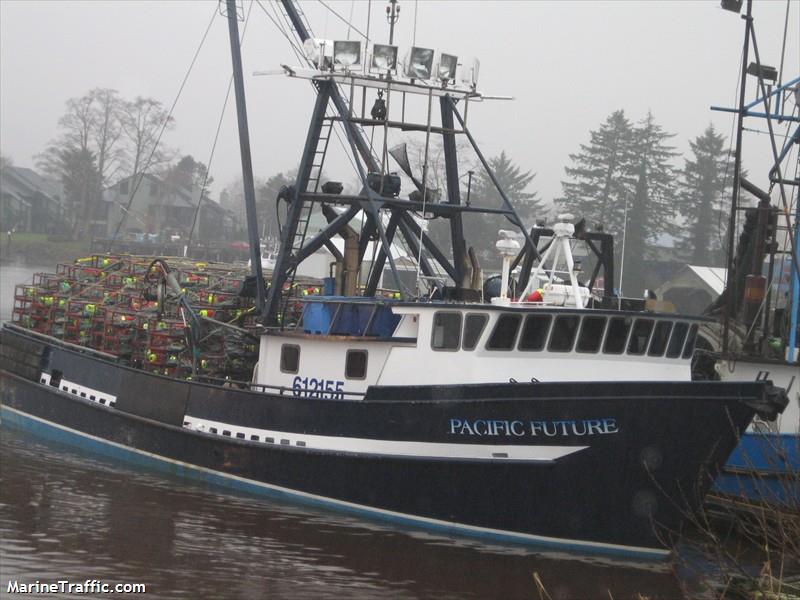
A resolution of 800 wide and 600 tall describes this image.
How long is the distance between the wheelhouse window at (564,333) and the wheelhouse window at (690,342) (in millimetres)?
1819

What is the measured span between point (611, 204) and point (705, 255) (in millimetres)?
5684

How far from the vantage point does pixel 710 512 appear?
655 inches

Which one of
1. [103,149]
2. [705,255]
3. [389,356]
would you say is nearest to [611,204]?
[705,255]

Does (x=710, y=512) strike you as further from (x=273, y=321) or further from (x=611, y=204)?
(x=611, y=204)

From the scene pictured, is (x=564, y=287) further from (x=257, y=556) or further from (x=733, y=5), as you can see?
(x=733, y=5)

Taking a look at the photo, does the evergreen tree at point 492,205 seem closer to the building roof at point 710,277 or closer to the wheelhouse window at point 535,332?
the building roof at point 710,277

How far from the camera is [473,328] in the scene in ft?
47.9

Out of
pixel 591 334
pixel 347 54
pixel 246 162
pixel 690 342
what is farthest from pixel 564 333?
pixel 246 162

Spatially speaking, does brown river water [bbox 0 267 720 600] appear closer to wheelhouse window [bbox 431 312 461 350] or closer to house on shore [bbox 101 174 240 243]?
wheelhouse window [bbox 431 312 461 350]

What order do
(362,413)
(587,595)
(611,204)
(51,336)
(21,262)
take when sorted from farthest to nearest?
1. (21,262)
2. (611,204)
3. (51,336)
4. (362,413)
5. (587,595)

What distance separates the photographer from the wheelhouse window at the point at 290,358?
54.5 feet

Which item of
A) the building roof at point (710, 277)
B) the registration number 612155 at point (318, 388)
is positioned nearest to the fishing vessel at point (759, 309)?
the registration number 612155 at point (318, 388)

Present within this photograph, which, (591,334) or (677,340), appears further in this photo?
(677,340)

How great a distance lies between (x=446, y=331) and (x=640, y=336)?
258cm
